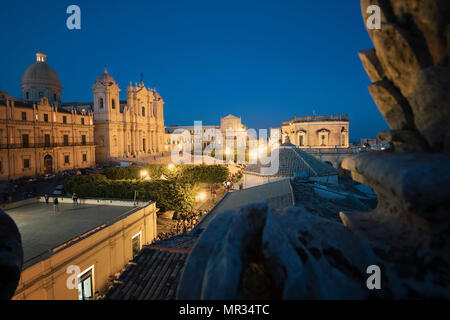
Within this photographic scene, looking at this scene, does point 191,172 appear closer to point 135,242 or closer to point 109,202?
point 109,202

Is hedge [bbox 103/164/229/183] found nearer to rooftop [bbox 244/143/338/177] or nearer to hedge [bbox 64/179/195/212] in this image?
hedge [bbox 64/179/195/212]

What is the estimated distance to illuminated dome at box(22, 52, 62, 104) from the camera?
44.6 metres

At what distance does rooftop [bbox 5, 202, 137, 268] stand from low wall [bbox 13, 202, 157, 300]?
61cm

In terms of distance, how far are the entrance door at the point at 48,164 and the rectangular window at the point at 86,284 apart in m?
31.0

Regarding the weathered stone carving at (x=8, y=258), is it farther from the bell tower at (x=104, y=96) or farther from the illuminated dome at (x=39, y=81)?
the illuminated dome at (x=39, y=81)

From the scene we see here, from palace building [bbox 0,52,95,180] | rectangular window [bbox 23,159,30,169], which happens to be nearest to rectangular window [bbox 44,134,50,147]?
palace building [bbox 0,52,95,180]

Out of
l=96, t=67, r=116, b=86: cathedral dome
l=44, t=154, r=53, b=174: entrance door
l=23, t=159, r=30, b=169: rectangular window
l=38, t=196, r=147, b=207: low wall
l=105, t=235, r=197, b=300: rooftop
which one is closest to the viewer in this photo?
l=105, t=235, r=197, b=300: rooftop

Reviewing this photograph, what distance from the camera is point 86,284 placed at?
1000 centimetres

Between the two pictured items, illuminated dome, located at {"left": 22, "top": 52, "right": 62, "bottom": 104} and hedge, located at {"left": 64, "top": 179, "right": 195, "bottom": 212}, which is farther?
illuminated dome, located at {"left": 22, "top": 52, "right": 62, "bottom": 104}

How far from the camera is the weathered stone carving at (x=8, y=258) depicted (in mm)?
1787

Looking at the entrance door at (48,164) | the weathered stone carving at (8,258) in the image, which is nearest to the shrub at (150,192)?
the entrance door at (48,164)

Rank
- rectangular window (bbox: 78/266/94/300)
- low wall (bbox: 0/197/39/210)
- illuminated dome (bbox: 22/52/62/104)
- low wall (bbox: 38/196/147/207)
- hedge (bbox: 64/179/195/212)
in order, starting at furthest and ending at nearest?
illuminated dome (bbox: 22/52/62/104) < hedge (bbox: 64/179/195/212) < low wall (bbox: 38/196/147/207) < low wall (bbox: 0/197/39/210) < rectangular window (bbox: 78/266/94/300)
